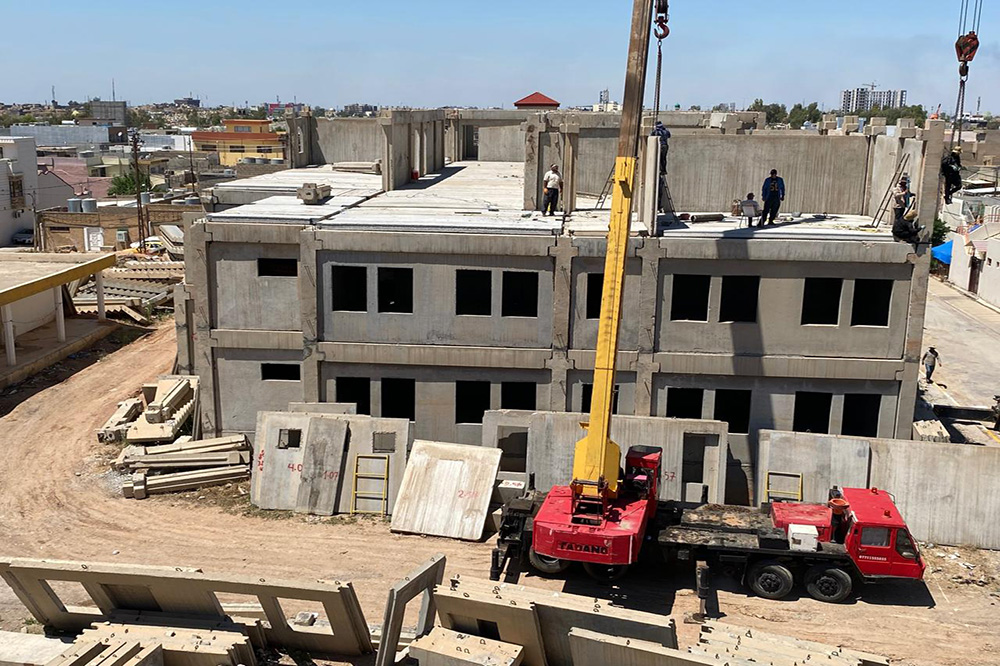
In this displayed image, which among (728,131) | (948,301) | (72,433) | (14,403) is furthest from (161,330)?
(948,301)

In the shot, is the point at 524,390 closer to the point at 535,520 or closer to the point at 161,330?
the point at 535,520

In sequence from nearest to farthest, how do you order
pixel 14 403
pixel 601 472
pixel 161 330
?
1. pixel 601 472
2. pixel 14 403
3. pixel 161 330

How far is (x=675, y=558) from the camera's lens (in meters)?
18.1

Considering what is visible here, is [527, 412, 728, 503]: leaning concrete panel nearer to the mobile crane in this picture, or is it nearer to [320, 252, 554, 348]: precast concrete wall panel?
[320, 252, 554, 348]: precast concrete wall panel

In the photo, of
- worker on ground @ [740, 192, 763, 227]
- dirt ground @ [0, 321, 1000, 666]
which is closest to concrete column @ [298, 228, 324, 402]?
dirt ground @ [0, 321, 1000, 666]

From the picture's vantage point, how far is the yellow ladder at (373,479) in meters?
21.8

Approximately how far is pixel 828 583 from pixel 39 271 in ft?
106

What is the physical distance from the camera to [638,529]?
17188 mm

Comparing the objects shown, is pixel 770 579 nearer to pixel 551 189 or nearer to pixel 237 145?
pixel 551 189

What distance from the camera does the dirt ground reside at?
16.8 m

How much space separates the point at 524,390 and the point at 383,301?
14.0 feet

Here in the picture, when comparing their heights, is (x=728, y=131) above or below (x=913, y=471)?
above

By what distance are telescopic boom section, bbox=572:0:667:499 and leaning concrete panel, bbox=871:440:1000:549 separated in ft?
24.8

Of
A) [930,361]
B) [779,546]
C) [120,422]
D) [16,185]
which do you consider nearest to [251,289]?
→ [120,422]
